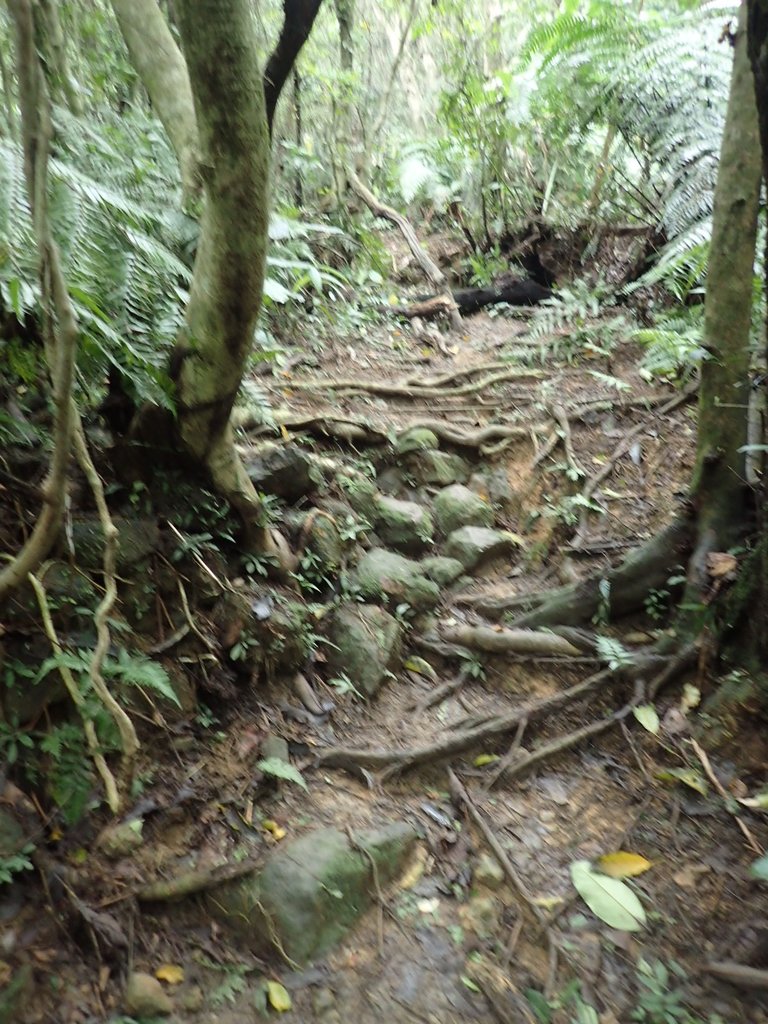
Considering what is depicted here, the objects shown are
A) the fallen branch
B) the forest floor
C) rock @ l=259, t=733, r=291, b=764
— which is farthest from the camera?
the fallen branch

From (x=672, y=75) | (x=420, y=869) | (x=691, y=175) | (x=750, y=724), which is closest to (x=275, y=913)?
(x=420, y=869)

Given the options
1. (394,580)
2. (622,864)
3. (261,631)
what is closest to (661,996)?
(622,864)

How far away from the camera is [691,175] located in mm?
5781

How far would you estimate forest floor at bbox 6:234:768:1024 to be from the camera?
8.13 feet

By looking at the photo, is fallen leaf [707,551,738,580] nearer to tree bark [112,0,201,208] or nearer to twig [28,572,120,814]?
twig [28,572,120,814]

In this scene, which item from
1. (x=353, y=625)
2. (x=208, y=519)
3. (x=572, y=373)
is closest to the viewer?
(x=208, y=519)

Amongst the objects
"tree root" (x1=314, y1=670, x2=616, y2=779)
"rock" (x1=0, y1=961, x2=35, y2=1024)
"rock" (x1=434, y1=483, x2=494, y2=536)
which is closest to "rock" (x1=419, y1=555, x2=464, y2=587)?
"rock" (x1=434, y1=483, x2=494, y2=536)

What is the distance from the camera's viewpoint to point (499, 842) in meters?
3.17

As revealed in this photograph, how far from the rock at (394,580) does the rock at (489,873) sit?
1.74 meters

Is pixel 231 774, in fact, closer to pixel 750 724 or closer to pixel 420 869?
pixel 420 869

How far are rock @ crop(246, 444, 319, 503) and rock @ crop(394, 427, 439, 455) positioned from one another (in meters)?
1.13

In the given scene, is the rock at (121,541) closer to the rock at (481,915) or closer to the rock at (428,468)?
the rock at (481,915)

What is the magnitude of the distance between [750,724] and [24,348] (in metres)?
3.77

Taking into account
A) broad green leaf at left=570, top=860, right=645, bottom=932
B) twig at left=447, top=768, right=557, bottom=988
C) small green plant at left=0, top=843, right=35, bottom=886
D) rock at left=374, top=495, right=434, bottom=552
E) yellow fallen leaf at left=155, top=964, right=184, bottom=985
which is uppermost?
rock at left=374, top=495, right=434, bottom=552
